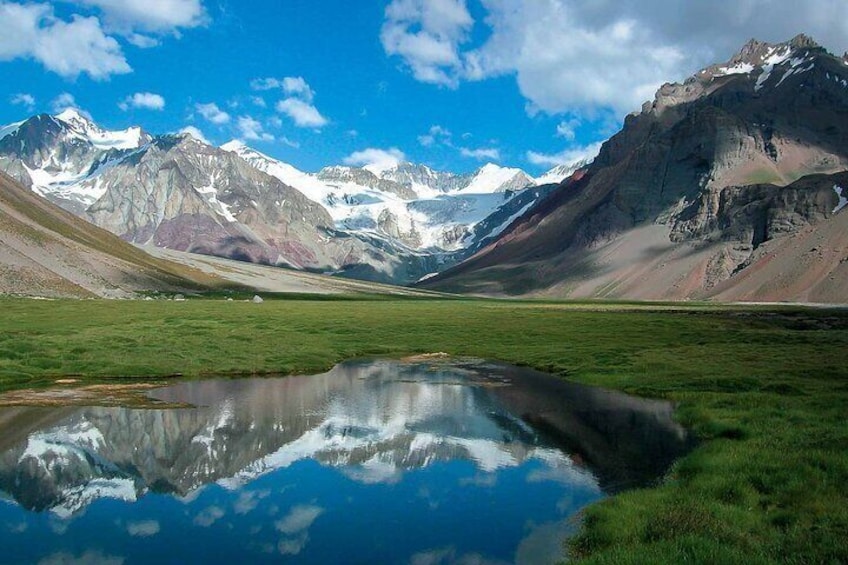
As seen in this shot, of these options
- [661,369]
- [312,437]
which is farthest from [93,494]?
[661,369]

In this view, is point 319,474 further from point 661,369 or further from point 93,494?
point 661,369

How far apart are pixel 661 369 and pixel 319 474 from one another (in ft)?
102

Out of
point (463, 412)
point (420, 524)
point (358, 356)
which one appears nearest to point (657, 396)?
point (463, 412)

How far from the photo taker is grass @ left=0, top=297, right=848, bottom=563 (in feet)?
53.0

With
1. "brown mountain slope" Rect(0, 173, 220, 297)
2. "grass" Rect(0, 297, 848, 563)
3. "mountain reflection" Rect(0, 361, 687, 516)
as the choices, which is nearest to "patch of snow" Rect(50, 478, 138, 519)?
"mountain reflection" Rect(0, 361, 687, 516)

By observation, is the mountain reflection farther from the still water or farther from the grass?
the grass

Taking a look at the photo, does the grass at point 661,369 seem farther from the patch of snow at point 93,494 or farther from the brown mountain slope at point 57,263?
the brown mountain slope at point 57,263

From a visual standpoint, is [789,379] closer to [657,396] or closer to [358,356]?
[657,396]

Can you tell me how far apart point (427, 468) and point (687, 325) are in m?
71.0

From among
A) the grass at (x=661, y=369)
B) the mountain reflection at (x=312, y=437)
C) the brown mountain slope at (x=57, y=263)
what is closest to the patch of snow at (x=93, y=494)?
the mountain reflection at (x=312, y=437)

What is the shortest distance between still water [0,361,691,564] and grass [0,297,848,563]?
2.35 metres

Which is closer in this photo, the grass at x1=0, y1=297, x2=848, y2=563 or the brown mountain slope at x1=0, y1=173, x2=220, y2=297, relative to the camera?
the grass at x1=0, y1=297, x2=848, y2=563

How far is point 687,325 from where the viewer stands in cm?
8800

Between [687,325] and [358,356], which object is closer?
[358,356]
